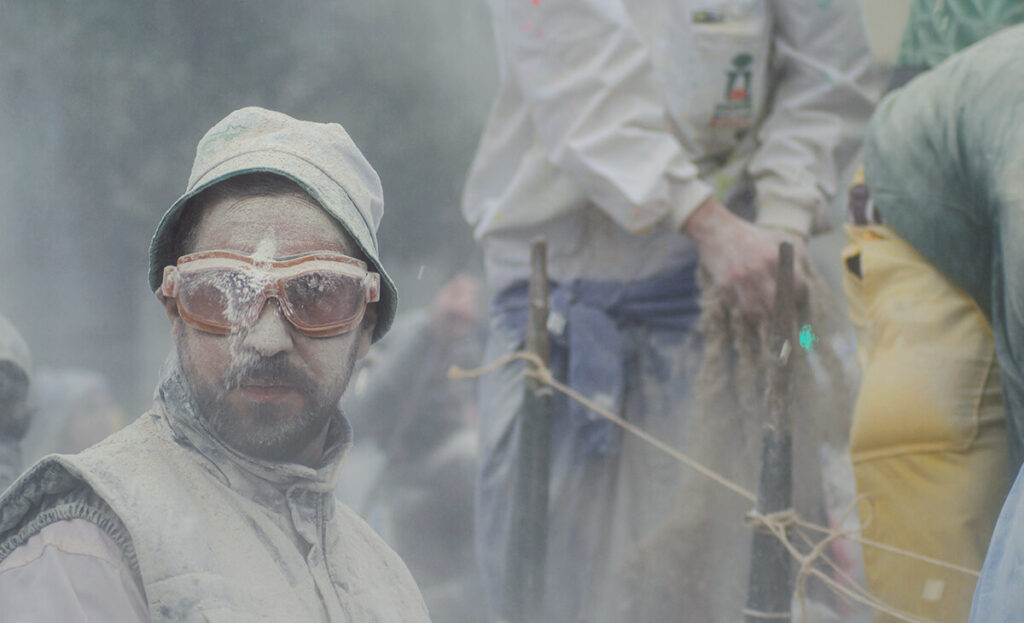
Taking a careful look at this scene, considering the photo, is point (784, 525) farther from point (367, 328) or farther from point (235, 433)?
point (235, 433)

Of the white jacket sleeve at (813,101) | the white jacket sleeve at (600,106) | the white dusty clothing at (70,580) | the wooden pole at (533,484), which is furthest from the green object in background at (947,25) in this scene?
the white dusty clothing at (70,580)

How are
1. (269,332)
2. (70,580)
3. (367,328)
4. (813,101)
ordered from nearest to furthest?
(70,580) → (269,332) → (367,328) → (813,101)

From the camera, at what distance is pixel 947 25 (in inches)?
99.3

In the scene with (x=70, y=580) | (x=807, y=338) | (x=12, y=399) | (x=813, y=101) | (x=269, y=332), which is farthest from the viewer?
(x=813, y=101)

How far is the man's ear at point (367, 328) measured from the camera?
134 cm

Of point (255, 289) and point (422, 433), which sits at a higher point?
point (255, 289)

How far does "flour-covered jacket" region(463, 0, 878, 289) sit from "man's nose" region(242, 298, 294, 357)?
55.0 inches

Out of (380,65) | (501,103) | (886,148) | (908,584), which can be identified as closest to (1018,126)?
A: (886,148)

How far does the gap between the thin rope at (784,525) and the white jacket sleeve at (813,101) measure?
1.91ft

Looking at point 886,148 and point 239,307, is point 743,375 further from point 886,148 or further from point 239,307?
point 239,307

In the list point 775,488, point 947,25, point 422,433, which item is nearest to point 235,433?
point 775,488

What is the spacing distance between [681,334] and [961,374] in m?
0.69

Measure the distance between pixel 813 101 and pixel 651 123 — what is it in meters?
0.49

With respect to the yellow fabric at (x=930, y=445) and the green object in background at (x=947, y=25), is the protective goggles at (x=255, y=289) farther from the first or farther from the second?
the green object in background at (x=947, y=25)
